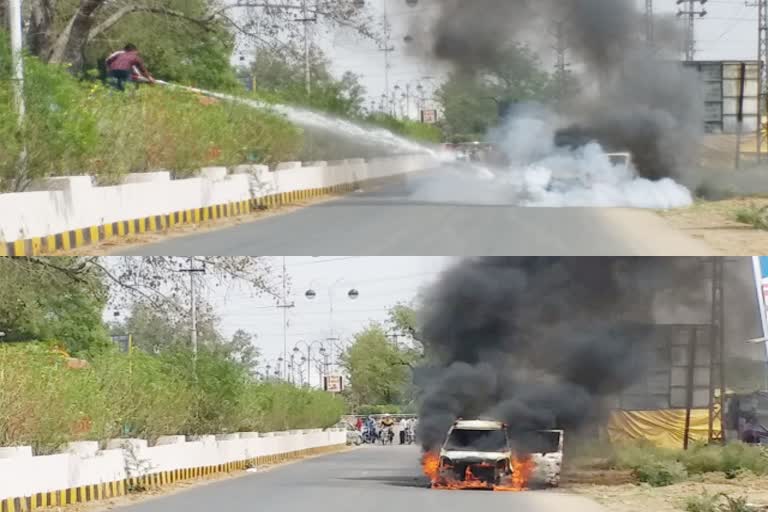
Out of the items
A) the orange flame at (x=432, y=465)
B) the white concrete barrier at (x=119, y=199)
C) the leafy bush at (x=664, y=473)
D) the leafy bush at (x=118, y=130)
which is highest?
the leafy bush at (x=118, y=130)

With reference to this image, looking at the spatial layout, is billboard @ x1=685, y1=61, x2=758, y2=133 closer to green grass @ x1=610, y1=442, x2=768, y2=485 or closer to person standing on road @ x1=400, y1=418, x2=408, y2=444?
green grass @ x1=610, y1=442, x2=768, y2=485

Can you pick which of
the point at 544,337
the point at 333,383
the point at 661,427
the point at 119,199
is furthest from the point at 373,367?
the point at 119,199

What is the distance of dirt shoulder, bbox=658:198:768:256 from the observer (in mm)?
24516

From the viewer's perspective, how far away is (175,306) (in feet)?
81.9

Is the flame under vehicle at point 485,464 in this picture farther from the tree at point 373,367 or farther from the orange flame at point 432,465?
the tree at point 373,367

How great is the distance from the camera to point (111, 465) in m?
26.1

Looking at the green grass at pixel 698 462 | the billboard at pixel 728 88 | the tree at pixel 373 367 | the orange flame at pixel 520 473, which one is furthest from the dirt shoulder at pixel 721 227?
the tree at pixel 373 367

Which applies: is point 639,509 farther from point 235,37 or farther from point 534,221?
point 235,37

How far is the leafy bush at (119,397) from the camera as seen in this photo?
23.8 meters

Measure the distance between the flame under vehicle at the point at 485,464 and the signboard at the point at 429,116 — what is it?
2430 cm

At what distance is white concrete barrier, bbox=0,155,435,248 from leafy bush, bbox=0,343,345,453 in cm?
224

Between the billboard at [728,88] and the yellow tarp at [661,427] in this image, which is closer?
the yellow tarp at [661,427]

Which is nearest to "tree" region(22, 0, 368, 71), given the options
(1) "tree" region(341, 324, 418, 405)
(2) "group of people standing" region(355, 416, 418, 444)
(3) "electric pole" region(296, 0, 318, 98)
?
(3) "electric pole" region(296, 0, 318, 98)

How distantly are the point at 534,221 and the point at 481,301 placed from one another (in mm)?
11083
